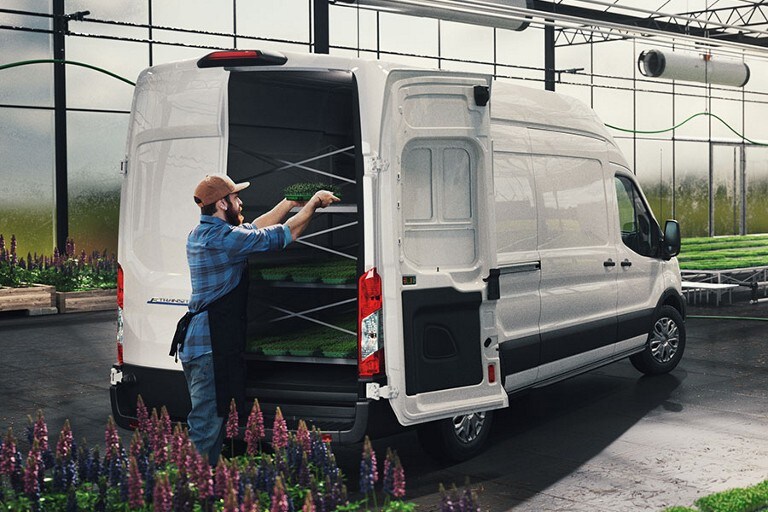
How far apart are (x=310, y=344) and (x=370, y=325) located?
673 millimetres

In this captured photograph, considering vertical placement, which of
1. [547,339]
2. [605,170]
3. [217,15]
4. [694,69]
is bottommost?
[547,339]

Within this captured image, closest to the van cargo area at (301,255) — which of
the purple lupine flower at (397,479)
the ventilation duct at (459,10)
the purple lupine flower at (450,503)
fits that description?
the purple lupine flower at (397,479)

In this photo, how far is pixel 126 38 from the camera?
21.8m

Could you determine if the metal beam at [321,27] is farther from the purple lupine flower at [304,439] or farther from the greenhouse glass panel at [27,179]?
the purple lupine flower at [304,439]

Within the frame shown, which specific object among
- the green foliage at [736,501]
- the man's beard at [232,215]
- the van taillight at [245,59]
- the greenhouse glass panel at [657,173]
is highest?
the greenhouse glass panel at [657,173]

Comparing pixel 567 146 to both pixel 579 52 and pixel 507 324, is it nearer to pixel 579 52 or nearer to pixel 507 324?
pixel 507 324

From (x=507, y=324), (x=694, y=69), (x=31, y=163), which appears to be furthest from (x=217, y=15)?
(x=507, y=324)

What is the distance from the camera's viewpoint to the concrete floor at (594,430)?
643cm

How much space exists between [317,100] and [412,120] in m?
1.35

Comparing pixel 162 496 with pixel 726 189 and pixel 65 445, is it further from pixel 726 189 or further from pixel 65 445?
pixel 726 189

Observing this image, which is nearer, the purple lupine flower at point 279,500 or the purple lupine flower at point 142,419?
the purple lupine flower at point 279,500

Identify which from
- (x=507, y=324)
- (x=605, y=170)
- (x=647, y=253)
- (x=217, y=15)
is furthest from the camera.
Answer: (x=217, y=15)

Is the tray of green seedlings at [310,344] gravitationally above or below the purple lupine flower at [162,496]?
above

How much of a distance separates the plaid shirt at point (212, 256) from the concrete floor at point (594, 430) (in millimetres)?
1301
